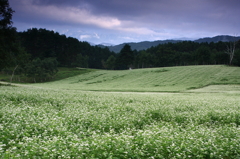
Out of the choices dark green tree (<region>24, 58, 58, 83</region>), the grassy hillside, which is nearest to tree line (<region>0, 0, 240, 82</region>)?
dark green tree (<region>24, 58, 58, 83</region>)

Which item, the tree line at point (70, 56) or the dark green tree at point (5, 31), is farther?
the tree line at point (70, 56)

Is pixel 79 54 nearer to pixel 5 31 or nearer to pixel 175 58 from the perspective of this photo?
pixel 175 58

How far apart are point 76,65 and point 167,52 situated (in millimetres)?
74086

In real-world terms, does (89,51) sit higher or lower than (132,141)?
higher

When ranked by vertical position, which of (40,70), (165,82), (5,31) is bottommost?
(165,82)

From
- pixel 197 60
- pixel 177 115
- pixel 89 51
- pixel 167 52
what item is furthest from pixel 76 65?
pixel 177 115

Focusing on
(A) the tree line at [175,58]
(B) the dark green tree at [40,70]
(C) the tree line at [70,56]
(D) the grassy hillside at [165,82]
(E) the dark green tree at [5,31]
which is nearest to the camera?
(E) the dark green tree at [5,31]

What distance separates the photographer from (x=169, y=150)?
7141 millimetres

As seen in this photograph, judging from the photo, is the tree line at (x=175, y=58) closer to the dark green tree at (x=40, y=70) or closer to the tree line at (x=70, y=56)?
the tree line at (x=70, y=56)

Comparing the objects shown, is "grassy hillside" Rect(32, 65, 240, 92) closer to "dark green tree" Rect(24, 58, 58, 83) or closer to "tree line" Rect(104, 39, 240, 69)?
"dark green tree" Rect(24, 58, 58, 83)

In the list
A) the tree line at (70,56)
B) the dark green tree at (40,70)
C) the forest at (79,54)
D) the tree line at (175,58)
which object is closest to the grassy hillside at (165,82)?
the dark green tree at (40,70)

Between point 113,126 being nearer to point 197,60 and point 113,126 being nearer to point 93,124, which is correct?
point 93,124

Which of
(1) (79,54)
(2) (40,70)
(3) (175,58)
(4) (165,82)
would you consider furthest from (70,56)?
(4) (165,82)

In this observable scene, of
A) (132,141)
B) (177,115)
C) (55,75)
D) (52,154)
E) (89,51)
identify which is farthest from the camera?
(89,51)
